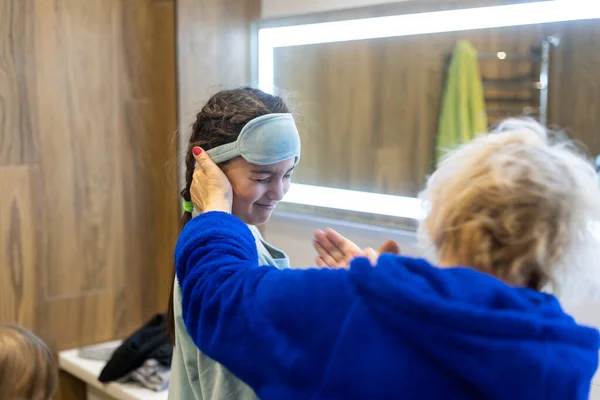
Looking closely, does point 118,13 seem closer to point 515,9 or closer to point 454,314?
point 515,9

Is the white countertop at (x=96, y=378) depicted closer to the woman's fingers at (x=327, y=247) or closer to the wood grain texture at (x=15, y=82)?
the wood grain texture at (x=15, y=82)

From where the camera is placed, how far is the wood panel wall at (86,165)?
1968 mm

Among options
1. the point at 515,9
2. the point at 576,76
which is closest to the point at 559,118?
the point at 576,76

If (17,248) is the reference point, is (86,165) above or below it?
above

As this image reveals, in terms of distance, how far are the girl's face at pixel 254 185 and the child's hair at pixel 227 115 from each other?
50mm

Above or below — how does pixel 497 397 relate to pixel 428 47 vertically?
below

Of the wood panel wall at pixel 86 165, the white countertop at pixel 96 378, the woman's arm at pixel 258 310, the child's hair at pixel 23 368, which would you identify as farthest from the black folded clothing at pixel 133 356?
the woman's arm at pixel 258 310

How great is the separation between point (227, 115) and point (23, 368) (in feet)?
2.00

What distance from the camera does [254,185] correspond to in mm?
1096

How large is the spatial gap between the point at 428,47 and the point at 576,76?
16.3 inches

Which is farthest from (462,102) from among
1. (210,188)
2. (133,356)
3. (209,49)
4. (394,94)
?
(133,356)

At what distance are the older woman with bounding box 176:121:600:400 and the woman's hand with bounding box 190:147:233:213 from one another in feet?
0.50

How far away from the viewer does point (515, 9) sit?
1.65 meters

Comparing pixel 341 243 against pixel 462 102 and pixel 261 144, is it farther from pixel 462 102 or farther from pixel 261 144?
pixel 462 102
